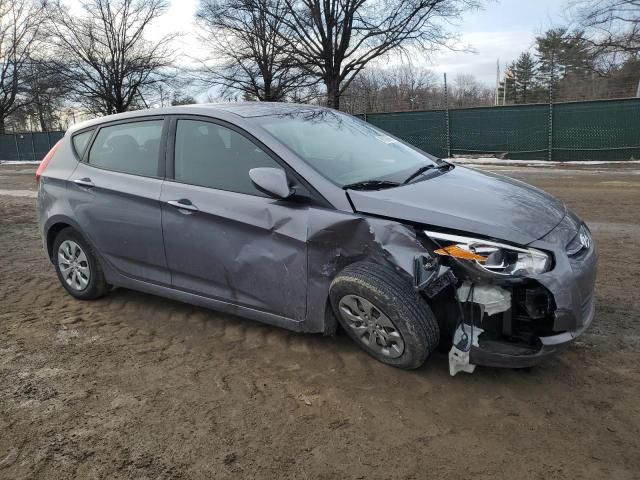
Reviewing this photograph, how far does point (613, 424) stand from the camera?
104 inches

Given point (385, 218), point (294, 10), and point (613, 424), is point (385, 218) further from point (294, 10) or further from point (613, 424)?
point (294, 10)

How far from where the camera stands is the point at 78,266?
4.60 m

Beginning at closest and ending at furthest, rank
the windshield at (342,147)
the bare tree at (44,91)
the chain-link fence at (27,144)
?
the windshield at (342,147)
the bare tree at (44,91)
the chain-link fence at (27,144)

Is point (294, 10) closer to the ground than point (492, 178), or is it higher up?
higher up

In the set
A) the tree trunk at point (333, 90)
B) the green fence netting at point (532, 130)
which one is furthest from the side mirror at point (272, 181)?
the tree trunk at point (333, 90)

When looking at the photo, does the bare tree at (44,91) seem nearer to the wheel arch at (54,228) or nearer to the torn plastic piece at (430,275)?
the wheel arch at (54,228)

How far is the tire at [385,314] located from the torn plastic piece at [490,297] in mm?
263

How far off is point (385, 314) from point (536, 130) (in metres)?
17.2

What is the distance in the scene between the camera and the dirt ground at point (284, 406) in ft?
8.07

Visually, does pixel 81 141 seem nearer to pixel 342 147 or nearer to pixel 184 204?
pixel 184 204

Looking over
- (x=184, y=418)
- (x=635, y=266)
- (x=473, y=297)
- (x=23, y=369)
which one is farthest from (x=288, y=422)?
(x=635, y=266)

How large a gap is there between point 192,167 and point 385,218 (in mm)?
1573

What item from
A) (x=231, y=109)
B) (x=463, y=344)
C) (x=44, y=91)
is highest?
(x=44, y=91)

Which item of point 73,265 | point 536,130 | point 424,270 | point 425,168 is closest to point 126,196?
point 73,265
